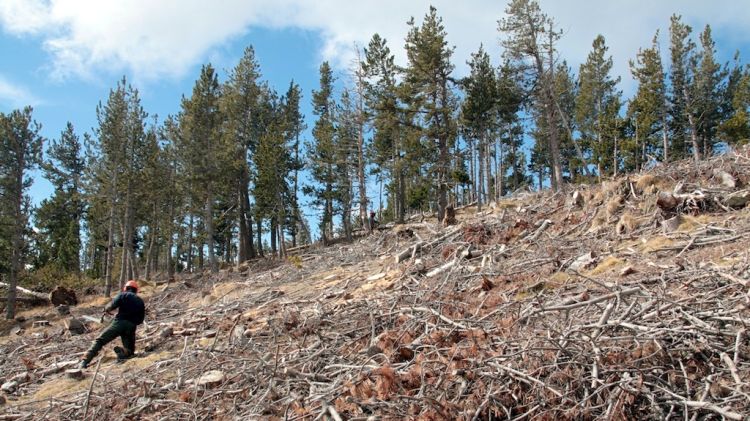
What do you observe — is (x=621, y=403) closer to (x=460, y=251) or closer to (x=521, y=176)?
(x=460, y=251)

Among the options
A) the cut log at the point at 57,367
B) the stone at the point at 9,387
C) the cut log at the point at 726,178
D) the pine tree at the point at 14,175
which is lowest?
the stone at the point at 9,387

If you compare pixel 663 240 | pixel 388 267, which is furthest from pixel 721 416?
pixel 388 267

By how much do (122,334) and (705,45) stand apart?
1730 inches

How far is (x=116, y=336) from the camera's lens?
8.66 m

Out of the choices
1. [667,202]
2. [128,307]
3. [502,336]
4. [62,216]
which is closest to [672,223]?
[667,202]

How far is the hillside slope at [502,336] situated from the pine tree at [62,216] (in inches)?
1168

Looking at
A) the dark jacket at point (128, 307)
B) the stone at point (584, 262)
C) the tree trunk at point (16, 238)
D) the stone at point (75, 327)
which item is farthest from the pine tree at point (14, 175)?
the stone at point (584, 262)

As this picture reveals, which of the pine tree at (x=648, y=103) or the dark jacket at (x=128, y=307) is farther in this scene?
the pine tree at (x=648, y=103)

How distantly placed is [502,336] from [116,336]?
7.15 metres

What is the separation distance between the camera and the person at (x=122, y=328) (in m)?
8.53

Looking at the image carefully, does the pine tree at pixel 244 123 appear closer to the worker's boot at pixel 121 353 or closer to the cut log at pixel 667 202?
the worker's boot at pixel 121 353

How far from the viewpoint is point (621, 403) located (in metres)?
3.48

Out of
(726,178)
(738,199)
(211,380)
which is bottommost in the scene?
(211,380)

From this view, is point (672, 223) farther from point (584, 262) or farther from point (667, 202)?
point (584, 262)
